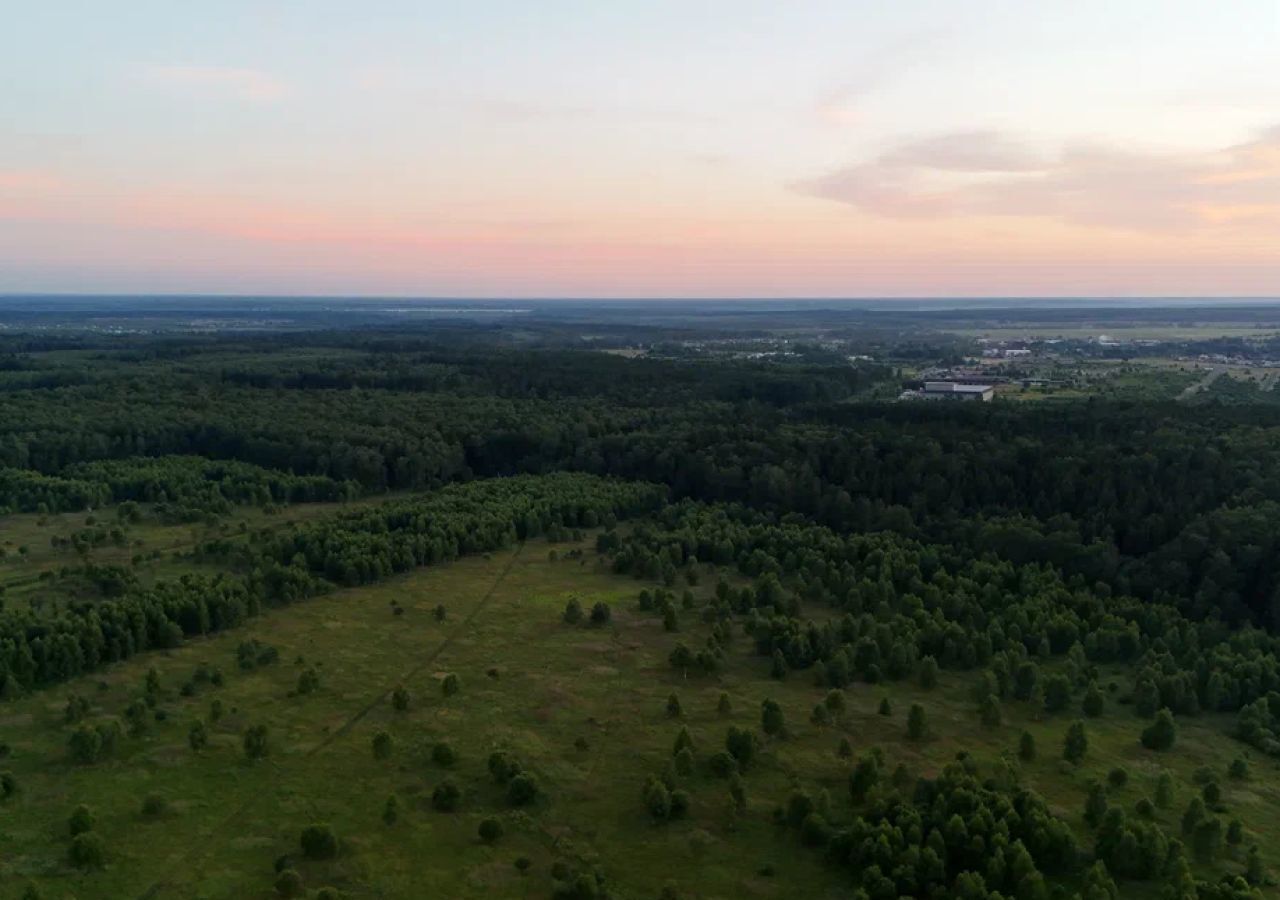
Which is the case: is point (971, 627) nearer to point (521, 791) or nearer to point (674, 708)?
point (674, 708)

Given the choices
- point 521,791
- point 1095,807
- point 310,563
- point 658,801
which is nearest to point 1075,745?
point 1095,807

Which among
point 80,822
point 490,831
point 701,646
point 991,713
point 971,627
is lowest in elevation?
point 701,646

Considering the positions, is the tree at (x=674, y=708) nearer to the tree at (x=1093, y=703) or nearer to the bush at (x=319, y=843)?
the bush at (x=319, y=843)

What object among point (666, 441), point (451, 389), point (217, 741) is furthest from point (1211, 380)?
point (217, 741)

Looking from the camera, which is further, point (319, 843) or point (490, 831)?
point (490, 831)

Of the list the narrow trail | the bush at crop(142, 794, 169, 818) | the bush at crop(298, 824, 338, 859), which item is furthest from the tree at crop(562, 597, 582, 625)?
the bush at crop(142, 794, 169, 818)

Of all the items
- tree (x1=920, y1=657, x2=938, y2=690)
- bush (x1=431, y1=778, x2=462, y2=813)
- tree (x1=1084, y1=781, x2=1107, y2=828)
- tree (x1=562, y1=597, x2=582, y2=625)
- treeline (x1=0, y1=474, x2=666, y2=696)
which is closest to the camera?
tree (x1=1084, y1=781, x2=1107, y2=828)

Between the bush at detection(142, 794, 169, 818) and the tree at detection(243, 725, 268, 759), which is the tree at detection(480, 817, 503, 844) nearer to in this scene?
the tree at detection(243, 725, 268, 759)
